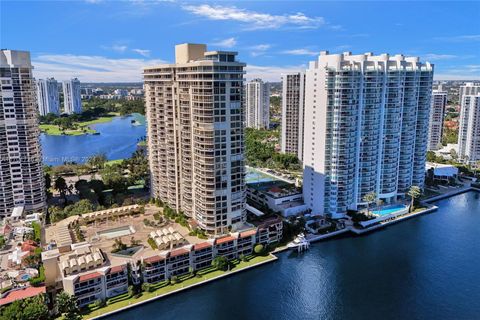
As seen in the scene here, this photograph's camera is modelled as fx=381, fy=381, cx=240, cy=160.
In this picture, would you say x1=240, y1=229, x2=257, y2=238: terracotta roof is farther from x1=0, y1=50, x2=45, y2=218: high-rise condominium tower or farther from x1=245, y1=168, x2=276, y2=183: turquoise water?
x1=0, y1=50, x2=45, y2=218: high-rise condominium tower

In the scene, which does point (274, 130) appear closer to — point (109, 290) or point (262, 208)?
point (262, 208)

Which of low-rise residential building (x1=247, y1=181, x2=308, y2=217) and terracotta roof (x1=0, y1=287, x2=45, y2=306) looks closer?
terracotta roof (x1=0, y1=287, x2=45, y2=306)

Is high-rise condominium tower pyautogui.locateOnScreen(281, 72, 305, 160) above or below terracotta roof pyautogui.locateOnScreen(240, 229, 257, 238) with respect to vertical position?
above

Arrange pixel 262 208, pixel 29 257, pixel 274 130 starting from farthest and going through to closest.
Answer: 1. pixel 274 130
2. pixel 262 208
3. pixel 29 257

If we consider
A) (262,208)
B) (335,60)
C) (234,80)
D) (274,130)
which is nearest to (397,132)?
(335,60)

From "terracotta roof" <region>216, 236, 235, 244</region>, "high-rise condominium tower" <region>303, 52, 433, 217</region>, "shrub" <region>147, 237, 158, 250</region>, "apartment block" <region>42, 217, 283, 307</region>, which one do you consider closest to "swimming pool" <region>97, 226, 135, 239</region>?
"apartment block" <region>42, 217, 283, 307</region>

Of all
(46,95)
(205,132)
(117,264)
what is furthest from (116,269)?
(46,95)
